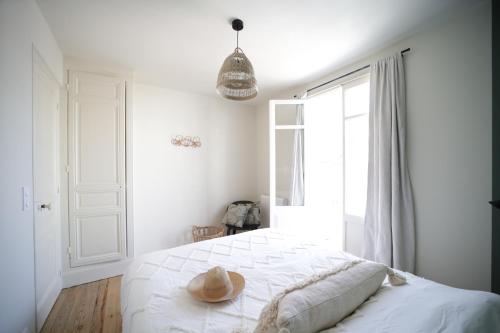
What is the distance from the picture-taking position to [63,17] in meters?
1.74

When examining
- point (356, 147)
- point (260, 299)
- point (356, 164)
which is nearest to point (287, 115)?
point (356, 147)

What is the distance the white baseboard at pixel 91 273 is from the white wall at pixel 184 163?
17.1 inches

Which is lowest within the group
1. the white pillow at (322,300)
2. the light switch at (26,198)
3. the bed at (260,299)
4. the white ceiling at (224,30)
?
the bed at (260,299)

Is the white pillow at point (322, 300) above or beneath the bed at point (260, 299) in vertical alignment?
above

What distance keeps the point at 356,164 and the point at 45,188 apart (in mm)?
3157

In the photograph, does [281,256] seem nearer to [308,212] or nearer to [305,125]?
[308,212]

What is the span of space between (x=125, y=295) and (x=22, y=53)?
68.2 inches

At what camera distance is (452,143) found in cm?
170

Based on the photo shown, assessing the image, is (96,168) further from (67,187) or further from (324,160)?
(324,160)

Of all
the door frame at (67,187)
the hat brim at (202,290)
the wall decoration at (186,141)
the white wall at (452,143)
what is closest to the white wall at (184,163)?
the wall decoration at (186,141)

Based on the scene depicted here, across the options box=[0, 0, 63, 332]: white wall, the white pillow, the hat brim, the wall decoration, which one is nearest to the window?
the white pillow

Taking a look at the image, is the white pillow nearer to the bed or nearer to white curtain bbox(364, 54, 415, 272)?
the bed

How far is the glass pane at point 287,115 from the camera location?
3033mm

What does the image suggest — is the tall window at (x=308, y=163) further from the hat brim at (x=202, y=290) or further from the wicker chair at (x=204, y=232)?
the hat brim at (x=202, y=290)
